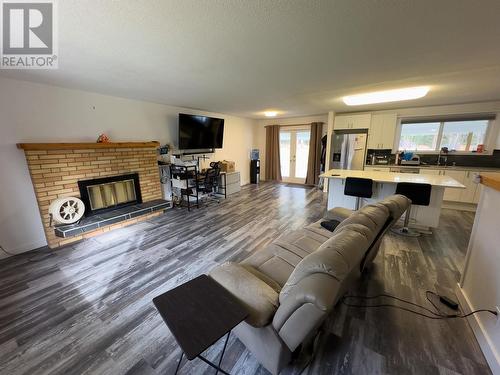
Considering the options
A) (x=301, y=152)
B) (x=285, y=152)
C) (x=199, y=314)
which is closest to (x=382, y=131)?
(x=301, y=152)

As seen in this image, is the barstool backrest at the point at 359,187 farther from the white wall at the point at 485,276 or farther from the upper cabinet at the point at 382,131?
the upper cabinet at the point at 382,131

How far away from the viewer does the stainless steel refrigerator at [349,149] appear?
5.45 metres

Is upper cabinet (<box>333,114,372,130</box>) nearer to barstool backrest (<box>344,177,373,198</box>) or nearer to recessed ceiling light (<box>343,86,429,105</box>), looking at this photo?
recessed ceiling light (<box>343,86,429,105</box>)

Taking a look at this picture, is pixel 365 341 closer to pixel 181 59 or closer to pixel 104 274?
pixel 104 274

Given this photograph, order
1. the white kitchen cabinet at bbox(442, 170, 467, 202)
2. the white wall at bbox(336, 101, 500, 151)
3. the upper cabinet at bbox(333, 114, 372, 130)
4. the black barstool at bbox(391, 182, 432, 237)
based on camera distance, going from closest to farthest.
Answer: the black barstool at bbox(391, 182, 432, 237) → the white wall at bbox(336, 101, 500, 151) → the white kitchen cabinet at bbox(442, 170, 467, 202) → the upper cabinet at bbox(333, 114, 372, 130)

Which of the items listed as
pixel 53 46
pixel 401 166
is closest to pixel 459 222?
pixel 401 166

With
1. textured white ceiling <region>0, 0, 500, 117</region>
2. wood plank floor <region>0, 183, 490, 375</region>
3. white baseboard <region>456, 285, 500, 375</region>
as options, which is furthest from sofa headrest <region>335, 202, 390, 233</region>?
textured white ceiling <region>0, 0, 500, 117</region>

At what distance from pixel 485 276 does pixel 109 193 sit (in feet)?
16.0

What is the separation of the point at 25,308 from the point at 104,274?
62cm

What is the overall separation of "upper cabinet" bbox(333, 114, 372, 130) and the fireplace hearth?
521 cm

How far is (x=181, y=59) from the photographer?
6.82ft

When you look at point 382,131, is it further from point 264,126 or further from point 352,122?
point 264,126

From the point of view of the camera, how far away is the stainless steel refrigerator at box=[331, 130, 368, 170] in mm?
5445

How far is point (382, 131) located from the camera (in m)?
5.14
